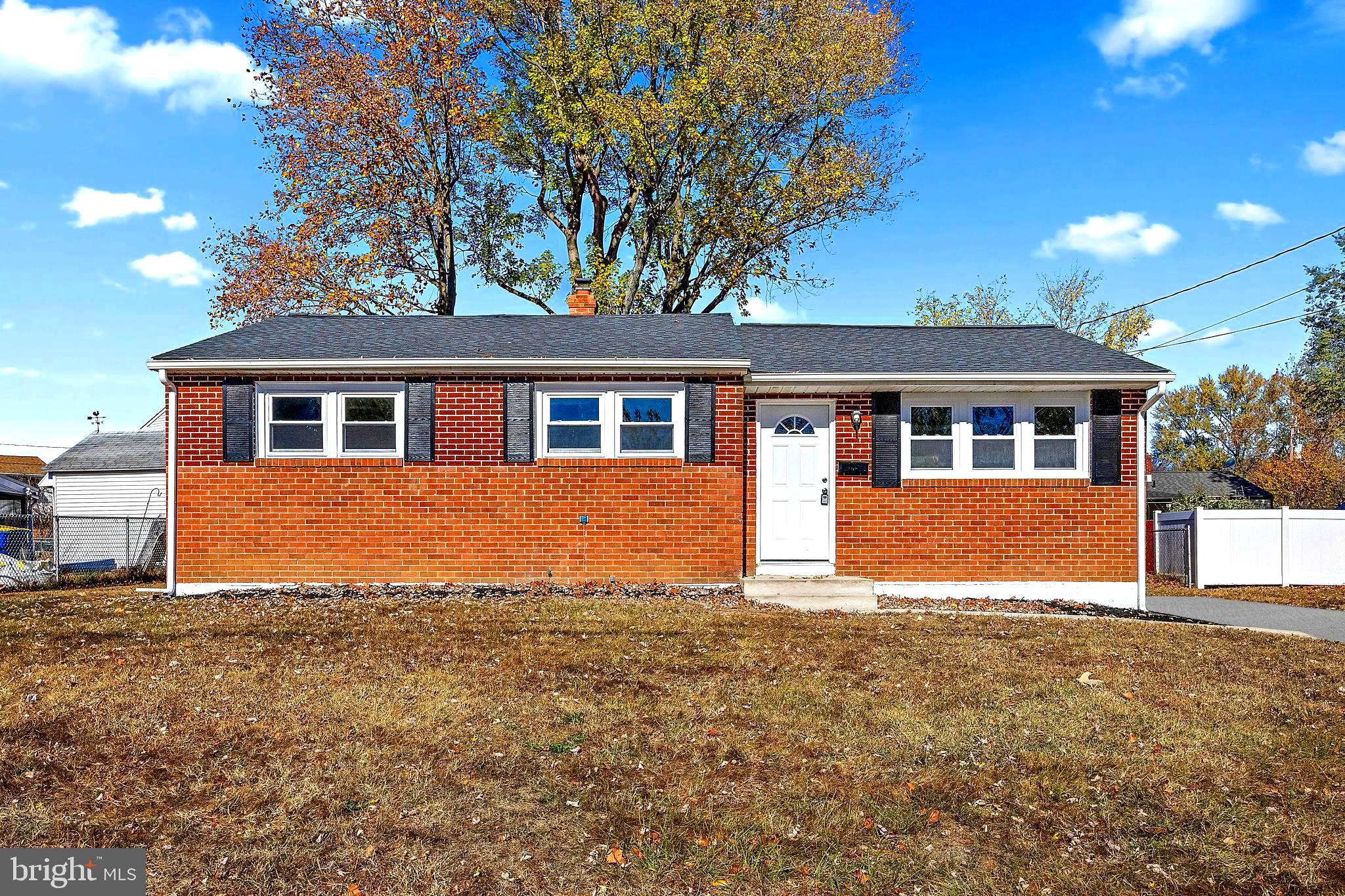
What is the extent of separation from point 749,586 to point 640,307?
15545 mm

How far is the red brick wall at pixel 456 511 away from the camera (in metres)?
12.4

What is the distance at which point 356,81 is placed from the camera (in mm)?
22016

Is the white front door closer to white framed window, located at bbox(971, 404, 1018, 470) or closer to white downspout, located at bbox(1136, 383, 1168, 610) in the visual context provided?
white framed window, located at bbox(971, 404, 1018, 470)

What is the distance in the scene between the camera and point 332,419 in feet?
40.8

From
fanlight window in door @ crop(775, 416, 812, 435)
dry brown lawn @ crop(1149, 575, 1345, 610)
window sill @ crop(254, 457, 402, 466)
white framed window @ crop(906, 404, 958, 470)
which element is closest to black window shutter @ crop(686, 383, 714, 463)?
fanlight window in door @ crop(775, 416, 812, 435)

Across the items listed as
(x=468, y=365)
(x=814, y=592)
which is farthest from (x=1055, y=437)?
(x=468, y=365)

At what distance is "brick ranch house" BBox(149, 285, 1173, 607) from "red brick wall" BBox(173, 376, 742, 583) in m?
0.03

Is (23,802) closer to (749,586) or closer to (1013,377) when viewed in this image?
(749,586)

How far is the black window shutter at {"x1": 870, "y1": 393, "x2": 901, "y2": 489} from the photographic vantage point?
12.6 m

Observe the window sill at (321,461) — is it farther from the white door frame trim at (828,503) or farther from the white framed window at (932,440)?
the white framed window at (932,440)

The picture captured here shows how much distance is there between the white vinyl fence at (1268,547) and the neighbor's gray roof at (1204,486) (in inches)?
637

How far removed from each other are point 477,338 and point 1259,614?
12267 millimetres

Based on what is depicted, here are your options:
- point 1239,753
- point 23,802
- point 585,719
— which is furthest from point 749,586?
point 23,802

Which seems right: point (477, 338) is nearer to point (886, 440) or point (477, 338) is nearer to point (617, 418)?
point (617, 418)
